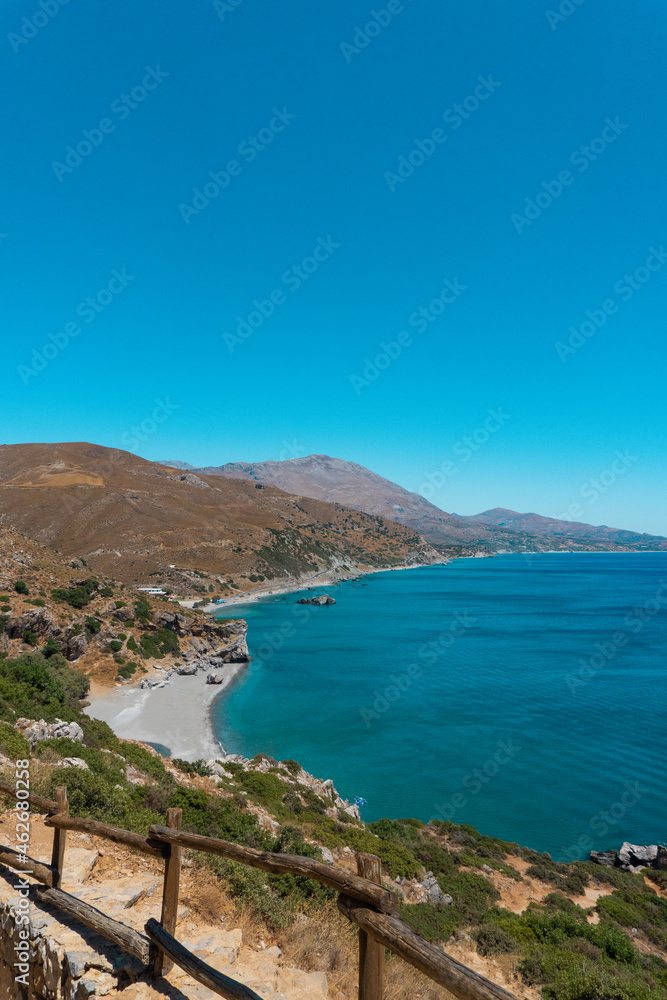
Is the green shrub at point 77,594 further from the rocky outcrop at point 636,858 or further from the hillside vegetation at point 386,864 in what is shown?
the rocky outcrop at point 636,858

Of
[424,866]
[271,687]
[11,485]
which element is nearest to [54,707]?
[424,866]

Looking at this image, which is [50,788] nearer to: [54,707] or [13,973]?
[13,973]

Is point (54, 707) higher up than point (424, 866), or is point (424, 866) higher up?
point (54, 707)

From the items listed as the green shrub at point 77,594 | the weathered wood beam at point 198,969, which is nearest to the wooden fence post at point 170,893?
the weathered wood beam at point 198,969

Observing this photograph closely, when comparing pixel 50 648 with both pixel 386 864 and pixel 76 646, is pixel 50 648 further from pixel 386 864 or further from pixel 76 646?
pixel 386 864

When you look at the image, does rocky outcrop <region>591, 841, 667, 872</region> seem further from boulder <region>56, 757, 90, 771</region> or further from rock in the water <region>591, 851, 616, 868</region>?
boulder <region>56, 757, 90, 771</region>

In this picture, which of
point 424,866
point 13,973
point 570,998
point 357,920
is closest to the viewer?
point 357,920

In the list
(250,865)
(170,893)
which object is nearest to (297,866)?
(250,865)

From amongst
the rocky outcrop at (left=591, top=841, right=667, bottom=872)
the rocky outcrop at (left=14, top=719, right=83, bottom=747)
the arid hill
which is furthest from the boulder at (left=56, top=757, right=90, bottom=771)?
the arid hill
